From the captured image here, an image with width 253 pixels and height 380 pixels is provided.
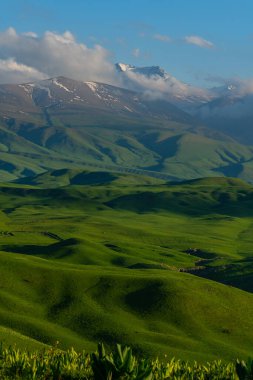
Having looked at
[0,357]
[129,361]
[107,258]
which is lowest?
[107,258]

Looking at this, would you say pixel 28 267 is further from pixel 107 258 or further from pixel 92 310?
pixel 107 258

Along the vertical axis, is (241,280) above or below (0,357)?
below

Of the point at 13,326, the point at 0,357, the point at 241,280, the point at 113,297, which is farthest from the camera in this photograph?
the point at 241,280

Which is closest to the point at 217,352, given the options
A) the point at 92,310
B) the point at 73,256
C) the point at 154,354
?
the point at 154,354

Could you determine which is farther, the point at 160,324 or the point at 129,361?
the point at 160,324

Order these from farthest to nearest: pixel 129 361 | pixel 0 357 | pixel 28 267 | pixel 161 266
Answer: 1. pixel 161 266
2. pixel 28 267
3. pixel 0 357
4. pixel 129 361

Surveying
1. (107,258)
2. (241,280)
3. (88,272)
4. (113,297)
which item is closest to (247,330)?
(113,297)
